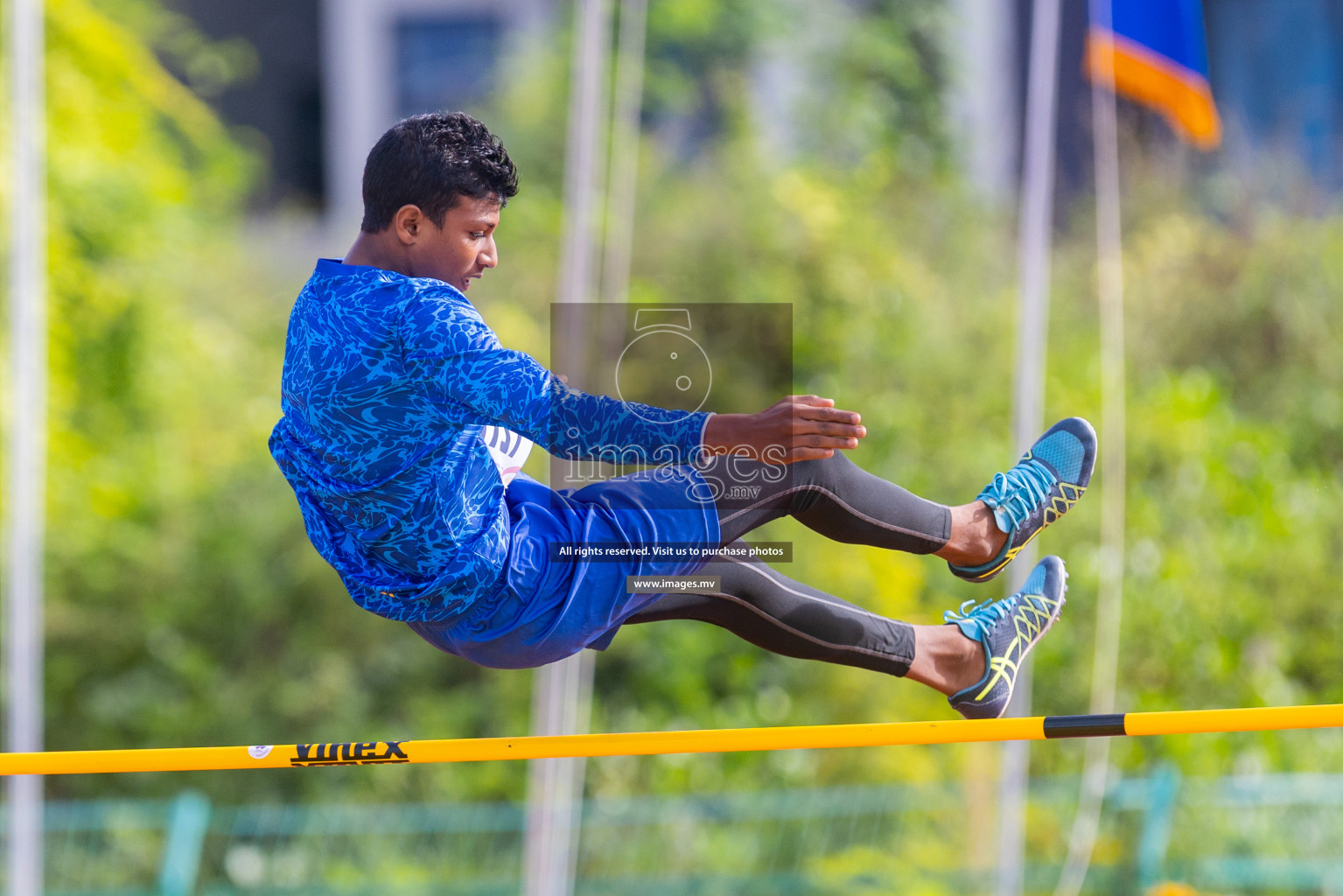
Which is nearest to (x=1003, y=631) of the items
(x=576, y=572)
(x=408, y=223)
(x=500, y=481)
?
(x=576, y=572)

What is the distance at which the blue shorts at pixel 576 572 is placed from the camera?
2635 mm

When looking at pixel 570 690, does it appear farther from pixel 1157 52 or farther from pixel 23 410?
pixel 1157 52

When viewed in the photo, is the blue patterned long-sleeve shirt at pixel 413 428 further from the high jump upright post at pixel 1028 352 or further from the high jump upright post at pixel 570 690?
the high jump upright post at pixel 1028 352

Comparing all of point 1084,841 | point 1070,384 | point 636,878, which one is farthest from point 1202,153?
point 636,878

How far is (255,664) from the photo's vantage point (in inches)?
312

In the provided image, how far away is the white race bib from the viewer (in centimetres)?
267

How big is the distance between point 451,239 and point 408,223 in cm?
9

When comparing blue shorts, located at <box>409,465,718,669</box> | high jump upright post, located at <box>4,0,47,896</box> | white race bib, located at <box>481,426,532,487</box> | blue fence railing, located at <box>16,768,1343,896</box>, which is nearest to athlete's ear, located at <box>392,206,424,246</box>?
white race bib, located at <box>481,426,532,487</box>

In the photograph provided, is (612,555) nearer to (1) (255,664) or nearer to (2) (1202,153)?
(1) (255,664)

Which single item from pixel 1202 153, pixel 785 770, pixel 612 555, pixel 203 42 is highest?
pixel 203 42

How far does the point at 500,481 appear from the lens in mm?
2672

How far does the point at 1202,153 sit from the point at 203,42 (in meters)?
7.71

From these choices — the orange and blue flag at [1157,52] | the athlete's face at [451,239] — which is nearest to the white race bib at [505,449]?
the athlete's face at [451,239]

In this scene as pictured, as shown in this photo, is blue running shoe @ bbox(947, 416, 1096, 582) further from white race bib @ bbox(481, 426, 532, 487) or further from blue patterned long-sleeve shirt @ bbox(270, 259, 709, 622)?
white race bib @ bbox(481, 426, 532, 487)
